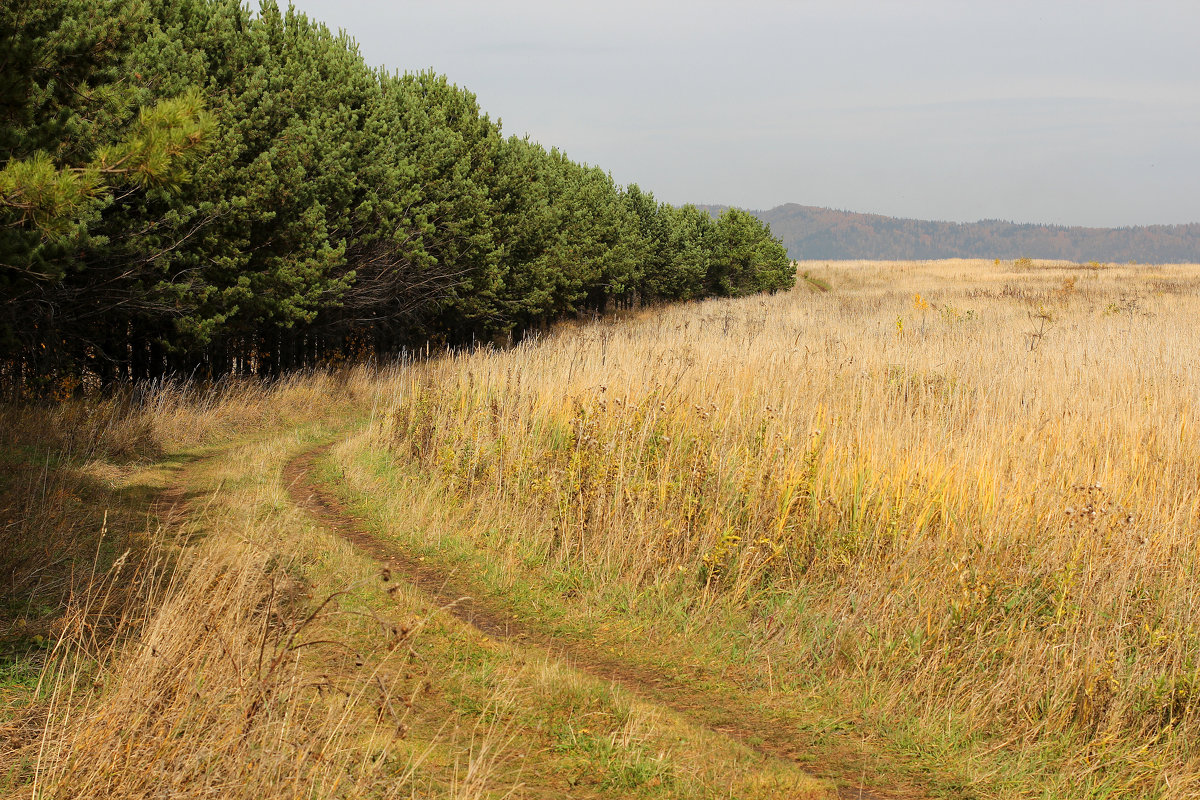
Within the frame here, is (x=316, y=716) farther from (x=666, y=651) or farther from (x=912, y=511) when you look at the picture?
(x=912, y=511)

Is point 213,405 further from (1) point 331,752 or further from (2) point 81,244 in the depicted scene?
(1) point 331,752

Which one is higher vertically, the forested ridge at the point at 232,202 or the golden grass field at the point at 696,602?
the forested ridge at the point at 232,202

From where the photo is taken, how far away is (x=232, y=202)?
43.1ft

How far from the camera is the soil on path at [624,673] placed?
438 centimetres

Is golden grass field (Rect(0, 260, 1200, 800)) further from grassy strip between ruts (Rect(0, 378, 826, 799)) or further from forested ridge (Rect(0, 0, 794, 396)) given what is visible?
forested ridge (Rect(0, 0, 794, 396))

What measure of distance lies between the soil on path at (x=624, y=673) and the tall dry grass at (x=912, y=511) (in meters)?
0.58

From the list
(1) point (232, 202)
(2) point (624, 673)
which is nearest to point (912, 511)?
(2) point (624, 673)

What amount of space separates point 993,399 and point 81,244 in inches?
431

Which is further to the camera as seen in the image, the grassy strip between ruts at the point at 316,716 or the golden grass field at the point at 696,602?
the golden grass field at the point at 696,602

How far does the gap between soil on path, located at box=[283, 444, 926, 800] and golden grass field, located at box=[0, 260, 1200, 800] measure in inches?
1.9

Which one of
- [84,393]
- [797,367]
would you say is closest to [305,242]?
[84,393]

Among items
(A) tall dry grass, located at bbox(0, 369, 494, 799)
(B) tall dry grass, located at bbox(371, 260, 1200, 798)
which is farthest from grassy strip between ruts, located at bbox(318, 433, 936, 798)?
(A) tall dry grass, located at bbox(0, 369, 494, 799)

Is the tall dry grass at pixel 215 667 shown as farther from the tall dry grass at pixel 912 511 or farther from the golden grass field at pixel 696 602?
the tall dry grass at pixel 912 511

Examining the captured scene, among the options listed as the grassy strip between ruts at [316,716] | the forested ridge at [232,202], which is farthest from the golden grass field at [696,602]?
the forested ridge at [232,202]
